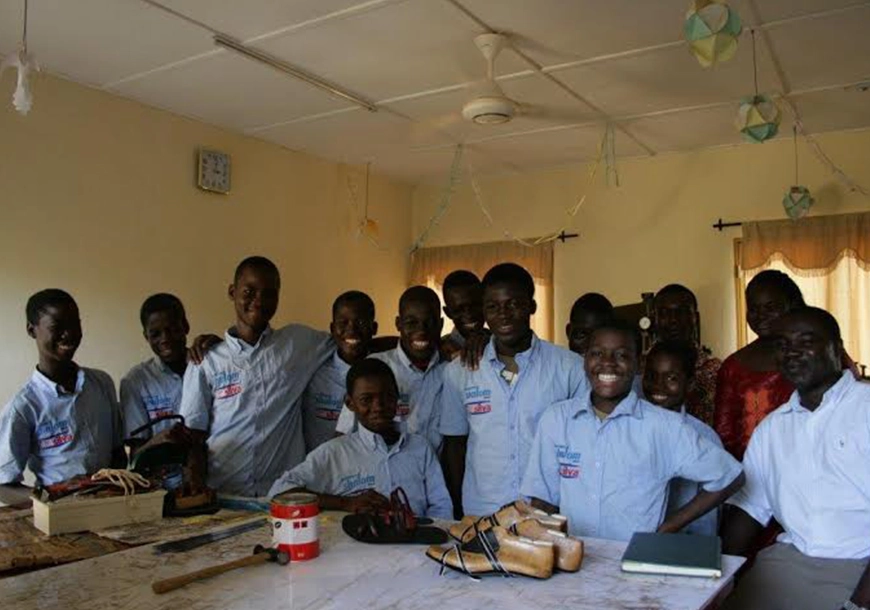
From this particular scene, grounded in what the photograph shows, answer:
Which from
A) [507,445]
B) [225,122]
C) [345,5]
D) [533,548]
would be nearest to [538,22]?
[345,5]

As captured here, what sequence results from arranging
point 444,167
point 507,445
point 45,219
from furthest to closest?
1. point 444,167
2. point 45,219
3. point 507,445

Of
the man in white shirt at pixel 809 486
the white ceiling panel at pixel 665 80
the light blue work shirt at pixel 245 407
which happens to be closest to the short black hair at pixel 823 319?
the man in white shirt at pixel 809 486

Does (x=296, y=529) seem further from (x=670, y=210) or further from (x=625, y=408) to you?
(x=670, y=210)

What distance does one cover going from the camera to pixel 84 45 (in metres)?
3.64

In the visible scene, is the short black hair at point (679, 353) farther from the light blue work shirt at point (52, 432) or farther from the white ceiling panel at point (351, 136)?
the white ceiling panel at point (351, 136)

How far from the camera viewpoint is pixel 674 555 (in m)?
1.38

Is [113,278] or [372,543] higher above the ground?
[113,278]

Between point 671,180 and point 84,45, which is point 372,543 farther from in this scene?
point 671,180

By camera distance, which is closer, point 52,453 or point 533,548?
point 533,548

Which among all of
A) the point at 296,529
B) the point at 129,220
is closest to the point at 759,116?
the point at 296,529

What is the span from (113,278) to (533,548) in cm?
371

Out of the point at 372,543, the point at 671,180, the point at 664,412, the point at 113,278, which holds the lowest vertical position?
the point at 372,543

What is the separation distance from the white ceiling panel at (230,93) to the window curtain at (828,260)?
312 centimetres

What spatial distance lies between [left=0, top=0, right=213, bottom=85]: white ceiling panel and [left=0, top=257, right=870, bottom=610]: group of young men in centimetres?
135
